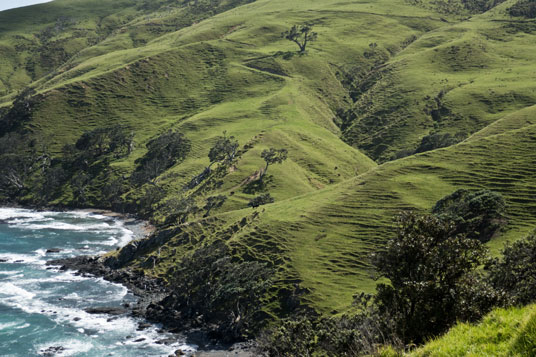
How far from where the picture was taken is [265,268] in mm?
90750

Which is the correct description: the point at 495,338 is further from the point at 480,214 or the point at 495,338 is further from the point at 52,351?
the point at 480,214

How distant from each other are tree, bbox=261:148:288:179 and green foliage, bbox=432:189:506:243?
2659 inches

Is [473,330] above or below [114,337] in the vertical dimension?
above

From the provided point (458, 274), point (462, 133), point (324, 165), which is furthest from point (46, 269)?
point (462, 133)

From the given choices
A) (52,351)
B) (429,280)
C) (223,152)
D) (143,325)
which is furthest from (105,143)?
(429,280)

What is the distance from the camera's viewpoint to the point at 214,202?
134 m

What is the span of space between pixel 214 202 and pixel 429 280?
350ft

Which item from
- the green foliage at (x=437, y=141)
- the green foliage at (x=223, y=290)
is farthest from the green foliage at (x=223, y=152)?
the green foliage at (x=437, y=141)

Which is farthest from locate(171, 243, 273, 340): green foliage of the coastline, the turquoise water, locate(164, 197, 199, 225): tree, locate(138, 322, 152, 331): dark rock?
locate(164, 197, 199, 225): tree

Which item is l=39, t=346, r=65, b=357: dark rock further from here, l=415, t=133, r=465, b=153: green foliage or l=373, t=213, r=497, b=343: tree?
l=415, t=133, r=465, b=153: green foliage

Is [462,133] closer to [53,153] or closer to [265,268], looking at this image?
[265,268]

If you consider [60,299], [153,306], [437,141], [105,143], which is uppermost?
[105,143]

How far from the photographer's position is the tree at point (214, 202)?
434 feet

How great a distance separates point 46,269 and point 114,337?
40658 mm
